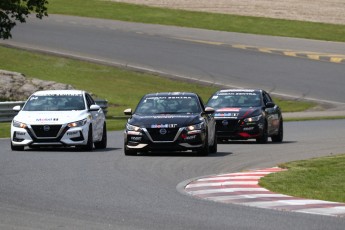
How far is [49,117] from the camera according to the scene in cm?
2522

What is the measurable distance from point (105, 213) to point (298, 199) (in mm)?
2988

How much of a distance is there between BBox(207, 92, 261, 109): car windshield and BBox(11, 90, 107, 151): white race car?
14.9ft

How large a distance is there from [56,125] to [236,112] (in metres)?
5.92

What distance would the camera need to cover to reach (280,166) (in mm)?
20609

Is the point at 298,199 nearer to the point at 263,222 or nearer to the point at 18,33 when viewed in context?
the point at 263,222

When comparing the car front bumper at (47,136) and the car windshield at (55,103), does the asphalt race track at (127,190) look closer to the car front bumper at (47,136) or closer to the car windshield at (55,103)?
the car front bumper at (47,136)

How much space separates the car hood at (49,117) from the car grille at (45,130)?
11cm

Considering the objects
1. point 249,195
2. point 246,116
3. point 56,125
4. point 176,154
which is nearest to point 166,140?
point 176,154

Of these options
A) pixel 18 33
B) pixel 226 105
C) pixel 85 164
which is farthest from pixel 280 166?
pixel 18 33

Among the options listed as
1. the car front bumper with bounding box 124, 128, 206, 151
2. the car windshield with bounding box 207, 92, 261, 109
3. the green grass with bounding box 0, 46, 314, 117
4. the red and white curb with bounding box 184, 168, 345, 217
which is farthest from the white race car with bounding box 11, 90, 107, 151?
the green grass with bounding box 0, 46, 314, 117

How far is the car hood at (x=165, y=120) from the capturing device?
78.5 ft

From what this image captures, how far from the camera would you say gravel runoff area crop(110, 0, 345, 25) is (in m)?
68.3

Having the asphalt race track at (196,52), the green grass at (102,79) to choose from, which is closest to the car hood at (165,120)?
the green grass at (102,79)

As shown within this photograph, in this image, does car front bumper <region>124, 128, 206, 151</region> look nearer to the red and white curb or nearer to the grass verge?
the red and white curb
